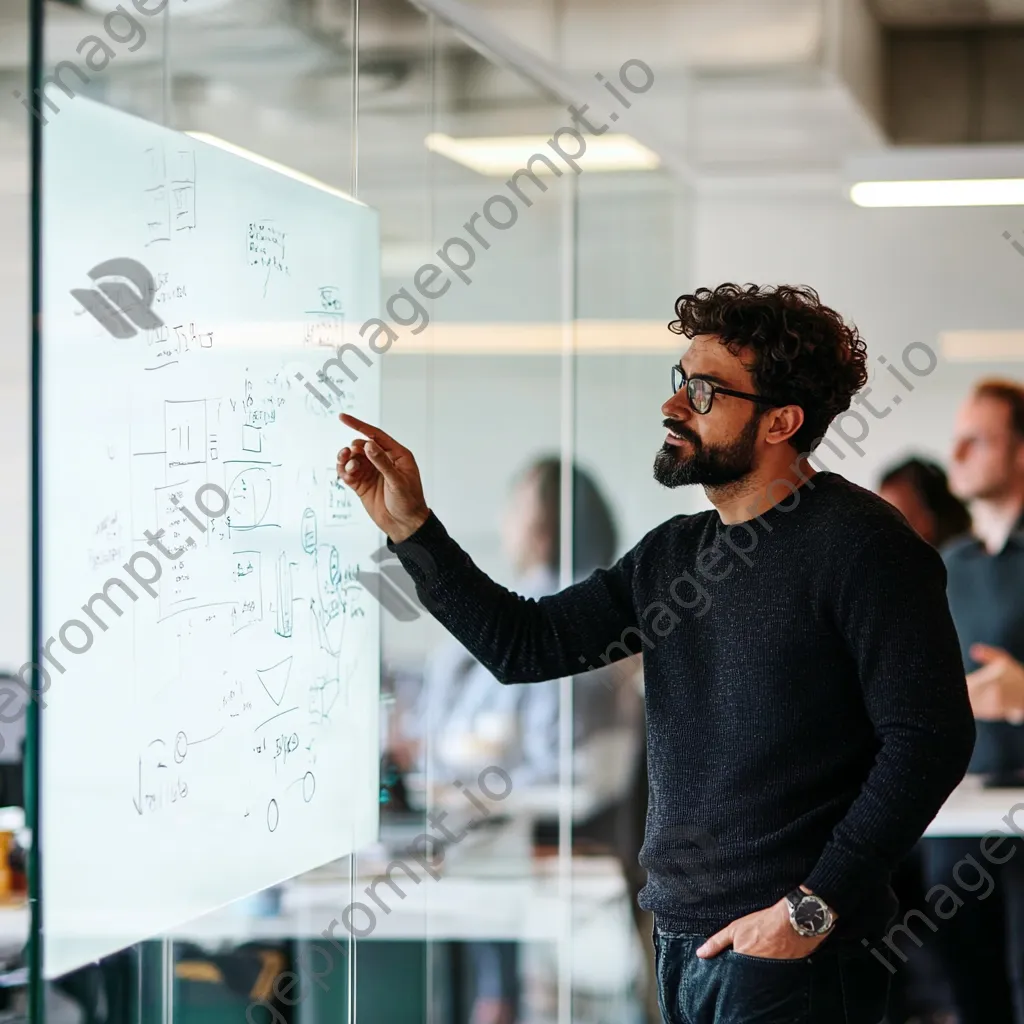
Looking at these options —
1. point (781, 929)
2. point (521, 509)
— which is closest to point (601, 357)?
point (521, 509)

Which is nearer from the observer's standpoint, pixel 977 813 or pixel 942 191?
pixel 977 813


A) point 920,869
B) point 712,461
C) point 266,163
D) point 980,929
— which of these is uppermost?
point 266,163

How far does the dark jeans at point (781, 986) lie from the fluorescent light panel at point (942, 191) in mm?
3421

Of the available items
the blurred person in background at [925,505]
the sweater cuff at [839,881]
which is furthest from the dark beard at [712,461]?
the blurred person in background at [925,505]

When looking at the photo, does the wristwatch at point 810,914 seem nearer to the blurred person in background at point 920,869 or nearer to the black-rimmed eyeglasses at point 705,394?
the black-rimmed eyeglasses at point 705,394

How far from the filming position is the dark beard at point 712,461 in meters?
2.03

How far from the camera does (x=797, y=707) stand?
1907 mm

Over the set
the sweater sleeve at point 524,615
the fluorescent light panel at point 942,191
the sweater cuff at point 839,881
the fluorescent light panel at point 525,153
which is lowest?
the sweater cuff at point 839,881

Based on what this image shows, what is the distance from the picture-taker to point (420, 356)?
9.52ft

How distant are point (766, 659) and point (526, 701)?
2.21 meters
